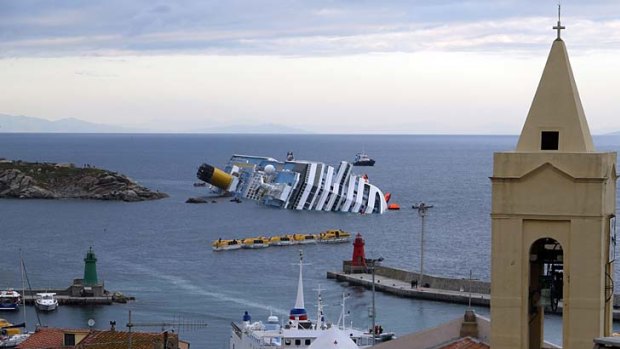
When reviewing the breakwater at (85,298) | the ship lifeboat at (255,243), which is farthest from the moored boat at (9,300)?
the ship lifeboat at (255,243)

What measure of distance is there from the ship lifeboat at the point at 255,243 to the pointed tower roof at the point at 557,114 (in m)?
76.2

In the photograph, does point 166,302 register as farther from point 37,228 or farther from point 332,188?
point 332,188

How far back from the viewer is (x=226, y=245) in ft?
290

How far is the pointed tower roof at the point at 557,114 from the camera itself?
44.6 feet

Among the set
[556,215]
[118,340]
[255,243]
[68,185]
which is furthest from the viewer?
[68,185]

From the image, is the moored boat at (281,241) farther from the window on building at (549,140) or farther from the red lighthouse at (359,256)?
the window on building at (549,140)

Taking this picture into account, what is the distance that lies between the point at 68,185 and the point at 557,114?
132 metres

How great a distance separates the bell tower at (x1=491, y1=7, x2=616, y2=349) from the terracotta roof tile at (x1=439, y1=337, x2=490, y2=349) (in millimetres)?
1302

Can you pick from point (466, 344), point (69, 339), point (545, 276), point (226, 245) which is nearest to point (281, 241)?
point (226, 245)

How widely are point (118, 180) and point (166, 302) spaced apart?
A: 81.7 meters

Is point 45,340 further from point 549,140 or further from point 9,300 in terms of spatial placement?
point 549,140

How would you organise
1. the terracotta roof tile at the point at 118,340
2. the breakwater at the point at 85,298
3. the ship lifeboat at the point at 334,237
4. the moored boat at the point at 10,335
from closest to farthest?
1. the terracotta roof tile at the point at 118,340
2. the moored boat at the point at 10,335
3. the breakwater at the point at 85,298
4. the ship lifeboat at the point at 334,237

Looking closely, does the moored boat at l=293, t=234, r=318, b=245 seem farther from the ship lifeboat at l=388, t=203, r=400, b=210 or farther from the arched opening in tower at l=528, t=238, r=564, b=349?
the arched opening in tower at l=528, t=238, r=564, b=349

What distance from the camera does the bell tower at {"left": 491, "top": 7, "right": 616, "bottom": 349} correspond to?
13469 millimetres
